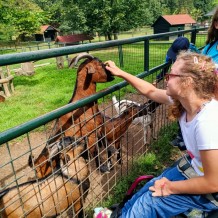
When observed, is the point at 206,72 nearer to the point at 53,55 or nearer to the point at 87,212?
the point at 53,55

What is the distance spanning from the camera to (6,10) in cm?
1027

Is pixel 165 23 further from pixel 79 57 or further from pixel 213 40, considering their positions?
pixel 79 57

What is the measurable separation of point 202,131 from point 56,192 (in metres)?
1.33

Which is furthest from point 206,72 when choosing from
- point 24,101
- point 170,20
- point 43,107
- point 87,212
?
point 170,20

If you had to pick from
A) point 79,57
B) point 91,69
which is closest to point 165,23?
point 91,69

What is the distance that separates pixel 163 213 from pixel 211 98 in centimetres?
90

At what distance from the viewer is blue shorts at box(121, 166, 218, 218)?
1.79 meters

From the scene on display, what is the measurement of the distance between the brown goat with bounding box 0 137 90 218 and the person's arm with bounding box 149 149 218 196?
775mm

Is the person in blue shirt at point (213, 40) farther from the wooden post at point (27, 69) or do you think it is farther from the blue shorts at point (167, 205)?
the wooden post at point (27, 69)

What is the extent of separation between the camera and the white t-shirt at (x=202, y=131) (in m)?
1.54

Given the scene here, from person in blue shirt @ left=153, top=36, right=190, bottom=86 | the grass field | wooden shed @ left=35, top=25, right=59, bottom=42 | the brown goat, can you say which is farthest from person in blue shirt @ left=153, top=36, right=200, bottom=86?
wooden shed @ left=35, top=25, right=59, bottom=42

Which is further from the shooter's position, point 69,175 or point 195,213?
point 69,175

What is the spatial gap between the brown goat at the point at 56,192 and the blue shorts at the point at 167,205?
1.96 feet

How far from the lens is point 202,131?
1582 millimetres
